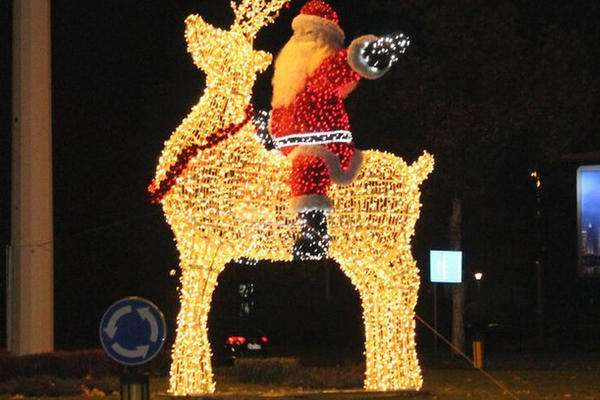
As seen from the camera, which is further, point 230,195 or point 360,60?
point 230,195

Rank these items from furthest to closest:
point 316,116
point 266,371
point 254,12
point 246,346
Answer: point 246,346 → point 266,371 → point 254,12 → point 316,116

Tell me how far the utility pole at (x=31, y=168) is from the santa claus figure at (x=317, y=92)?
5383mm

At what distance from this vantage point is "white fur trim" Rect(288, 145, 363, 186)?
14844mm

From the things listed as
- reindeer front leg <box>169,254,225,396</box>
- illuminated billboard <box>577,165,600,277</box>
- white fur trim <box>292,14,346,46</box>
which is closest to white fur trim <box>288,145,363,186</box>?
white fur trim <box>292,14,346,46</box>

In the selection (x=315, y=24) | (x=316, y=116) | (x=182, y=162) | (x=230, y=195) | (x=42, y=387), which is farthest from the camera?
(x=42, y=387)

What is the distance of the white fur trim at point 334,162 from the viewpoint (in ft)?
48.7

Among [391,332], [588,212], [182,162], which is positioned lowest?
[391,332]

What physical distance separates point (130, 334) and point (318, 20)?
6350mm

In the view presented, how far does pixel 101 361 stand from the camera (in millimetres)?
20812

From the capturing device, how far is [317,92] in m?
14.8

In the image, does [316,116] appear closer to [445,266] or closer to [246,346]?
[445,266]

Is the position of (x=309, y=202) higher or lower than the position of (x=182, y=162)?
lower

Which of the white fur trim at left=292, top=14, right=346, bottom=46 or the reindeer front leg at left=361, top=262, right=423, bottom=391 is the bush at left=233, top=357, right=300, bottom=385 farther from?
the white fur trim at left=292, top=14, right=346, bottom=46

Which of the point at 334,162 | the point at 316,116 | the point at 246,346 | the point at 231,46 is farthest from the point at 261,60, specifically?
the point at 246,346
